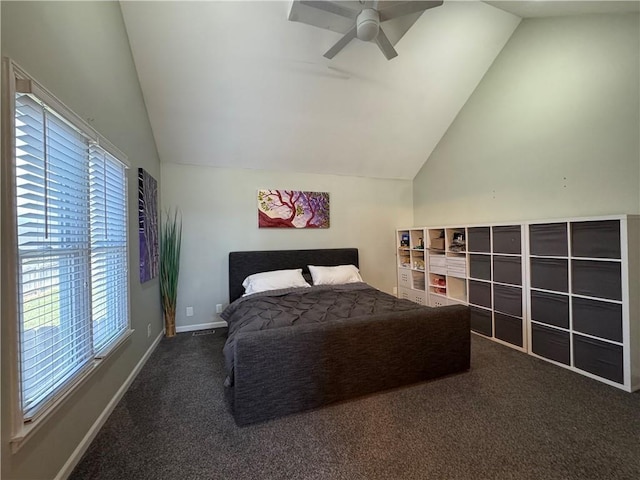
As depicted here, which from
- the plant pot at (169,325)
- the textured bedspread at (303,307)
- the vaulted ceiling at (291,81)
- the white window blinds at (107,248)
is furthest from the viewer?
the plant pot at (169,325)

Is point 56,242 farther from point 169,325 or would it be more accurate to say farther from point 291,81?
point 291,81

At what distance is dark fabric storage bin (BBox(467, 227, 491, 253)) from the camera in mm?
2989

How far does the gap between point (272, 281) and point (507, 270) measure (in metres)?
2.63

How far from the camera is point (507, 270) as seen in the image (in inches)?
109

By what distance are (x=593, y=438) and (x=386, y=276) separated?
9.78 ft

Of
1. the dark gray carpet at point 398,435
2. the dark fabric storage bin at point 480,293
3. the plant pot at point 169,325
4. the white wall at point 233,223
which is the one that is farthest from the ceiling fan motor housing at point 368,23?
the plant pot at point 169,325

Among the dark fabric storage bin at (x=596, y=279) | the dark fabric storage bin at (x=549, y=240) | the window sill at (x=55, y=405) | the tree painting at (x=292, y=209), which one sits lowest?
the window sill at (x=55, y=405)

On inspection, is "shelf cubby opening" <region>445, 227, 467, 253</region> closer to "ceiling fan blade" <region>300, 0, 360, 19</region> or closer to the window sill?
"ceiling fan blade" <region>300, 0, 360, 19</region>

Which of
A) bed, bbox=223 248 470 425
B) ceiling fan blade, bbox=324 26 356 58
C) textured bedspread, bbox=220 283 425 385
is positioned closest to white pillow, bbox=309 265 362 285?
textured bedspread, bbox=220 283 425 385

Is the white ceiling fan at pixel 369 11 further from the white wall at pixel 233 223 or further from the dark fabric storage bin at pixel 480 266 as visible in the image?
the dark fabric storage bin at pixel 480 266

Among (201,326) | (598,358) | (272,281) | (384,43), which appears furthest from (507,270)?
(201,326)

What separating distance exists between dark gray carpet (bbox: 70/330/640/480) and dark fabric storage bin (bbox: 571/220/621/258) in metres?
1.02

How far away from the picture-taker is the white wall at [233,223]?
3.38 meters

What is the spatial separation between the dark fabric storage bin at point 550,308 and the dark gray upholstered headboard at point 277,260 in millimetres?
2150
